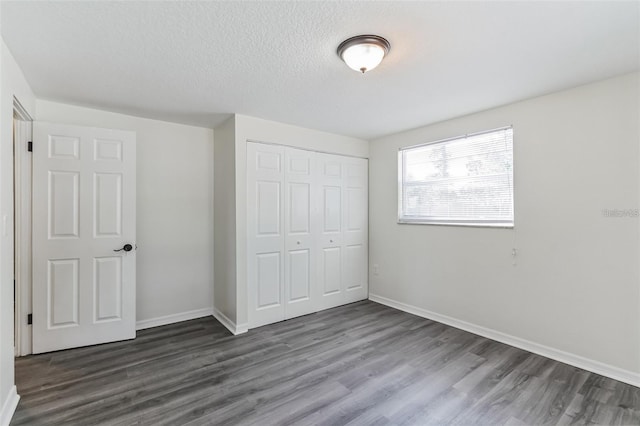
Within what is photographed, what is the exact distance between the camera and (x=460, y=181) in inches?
131

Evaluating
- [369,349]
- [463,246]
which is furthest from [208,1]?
[463,246]

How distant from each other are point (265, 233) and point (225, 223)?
481 mm

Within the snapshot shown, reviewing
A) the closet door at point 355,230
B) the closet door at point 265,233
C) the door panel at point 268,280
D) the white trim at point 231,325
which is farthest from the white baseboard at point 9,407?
the closet door at point 355,230

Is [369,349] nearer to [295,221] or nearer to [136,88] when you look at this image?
[295,221]

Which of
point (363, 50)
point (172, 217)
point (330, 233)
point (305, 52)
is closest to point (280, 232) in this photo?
point (330, 233)

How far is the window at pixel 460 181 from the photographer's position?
118 inches

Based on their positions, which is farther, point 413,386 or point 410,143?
point 410,143

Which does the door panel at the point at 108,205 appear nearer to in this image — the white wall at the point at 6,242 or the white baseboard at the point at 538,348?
the white wall at the point at 6,242

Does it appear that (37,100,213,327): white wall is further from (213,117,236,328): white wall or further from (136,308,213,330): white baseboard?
(213,117,236,328): white wall

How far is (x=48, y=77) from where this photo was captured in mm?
2328

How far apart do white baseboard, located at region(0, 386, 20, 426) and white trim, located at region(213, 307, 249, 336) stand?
1625 mm

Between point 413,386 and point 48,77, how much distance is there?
3.67 metres

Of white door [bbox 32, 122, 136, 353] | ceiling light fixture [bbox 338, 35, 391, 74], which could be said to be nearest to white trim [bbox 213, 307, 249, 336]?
white door [bbox 32, 122, 136, 353]

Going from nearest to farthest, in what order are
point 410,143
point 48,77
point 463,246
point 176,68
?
point 176,68, point 48,77, point 463,246, point 410,143
